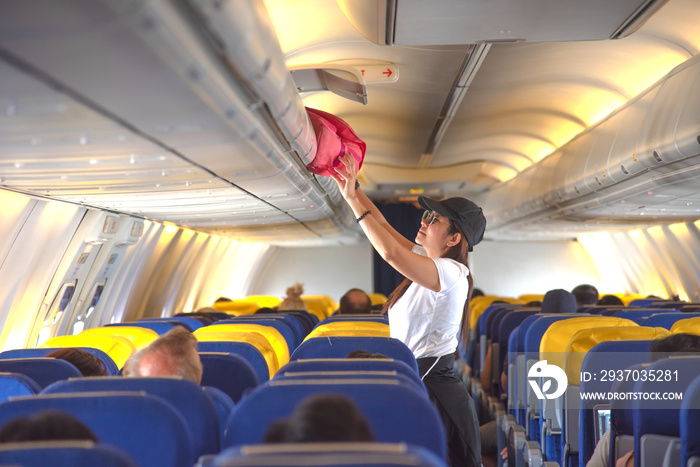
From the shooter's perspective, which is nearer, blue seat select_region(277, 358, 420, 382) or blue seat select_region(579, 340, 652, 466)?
blue seat select_region(277, 358, 420, 382)

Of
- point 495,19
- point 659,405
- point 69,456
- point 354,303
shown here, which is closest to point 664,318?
point 354,303

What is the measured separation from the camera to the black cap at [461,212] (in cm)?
374

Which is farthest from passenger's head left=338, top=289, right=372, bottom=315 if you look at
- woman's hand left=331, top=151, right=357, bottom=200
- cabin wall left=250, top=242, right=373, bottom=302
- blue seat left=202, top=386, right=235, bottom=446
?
cabin wall left=250, top=242, right=373, bottom=302

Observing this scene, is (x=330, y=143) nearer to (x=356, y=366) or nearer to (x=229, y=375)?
(x=229, y=375)

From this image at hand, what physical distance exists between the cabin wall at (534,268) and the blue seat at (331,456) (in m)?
19.0

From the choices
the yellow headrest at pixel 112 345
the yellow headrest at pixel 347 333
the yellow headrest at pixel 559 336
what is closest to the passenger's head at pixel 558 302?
the yellow headrest at pixel 559 336

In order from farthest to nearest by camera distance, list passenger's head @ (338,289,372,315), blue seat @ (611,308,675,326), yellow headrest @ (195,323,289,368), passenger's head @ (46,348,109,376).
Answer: passenger's head @ (338,289,372,315) → blue seat @ (611,308,675,326) → yellow headrest @ (195,323,289,368) → passenger's head @ (46,348,109,376)

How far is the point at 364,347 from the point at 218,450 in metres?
1.37

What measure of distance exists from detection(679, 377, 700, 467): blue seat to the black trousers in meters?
1.06

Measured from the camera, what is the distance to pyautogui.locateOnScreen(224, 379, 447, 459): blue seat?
2410 millimetres

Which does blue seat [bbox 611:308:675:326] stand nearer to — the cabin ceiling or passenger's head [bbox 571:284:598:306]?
the cabin ceiling

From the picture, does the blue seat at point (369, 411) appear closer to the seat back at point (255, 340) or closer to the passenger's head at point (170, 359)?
the passenger's head at point (170, 359)

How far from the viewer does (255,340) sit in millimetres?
4812

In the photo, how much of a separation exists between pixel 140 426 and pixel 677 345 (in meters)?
3.25
